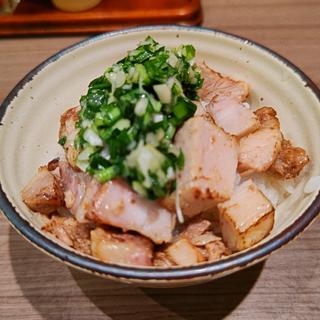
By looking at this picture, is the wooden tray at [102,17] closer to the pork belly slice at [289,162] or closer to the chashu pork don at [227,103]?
the chashu pork don at [227,103]

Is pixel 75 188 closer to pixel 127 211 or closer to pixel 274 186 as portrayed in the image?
pixel 127 211

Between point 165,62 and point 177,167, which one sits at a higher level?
point 165,62

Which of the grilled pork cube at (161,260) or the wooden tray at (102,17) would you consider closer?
the grilled pork cube at (161,260)

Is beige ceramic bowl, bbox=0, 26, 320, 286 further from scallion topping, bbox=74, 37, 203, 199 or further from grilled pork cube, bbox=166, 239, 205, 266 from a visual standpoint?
scallion topping, bbox=74, 37, 203, 199

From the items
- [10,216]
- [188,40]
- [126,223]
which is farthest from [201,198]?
[188,40]

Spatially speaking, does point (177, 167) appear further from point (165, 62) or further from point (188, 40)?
point (188, 40)

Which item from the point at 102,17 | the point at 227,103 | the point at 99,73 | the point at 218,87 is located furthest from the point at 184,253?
the point at 102,17

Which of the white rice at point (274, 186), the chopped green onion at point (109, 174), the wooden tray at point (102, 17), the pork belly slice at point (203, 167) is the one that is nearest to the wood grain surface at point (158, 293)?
the white rice at point (274, 186)
